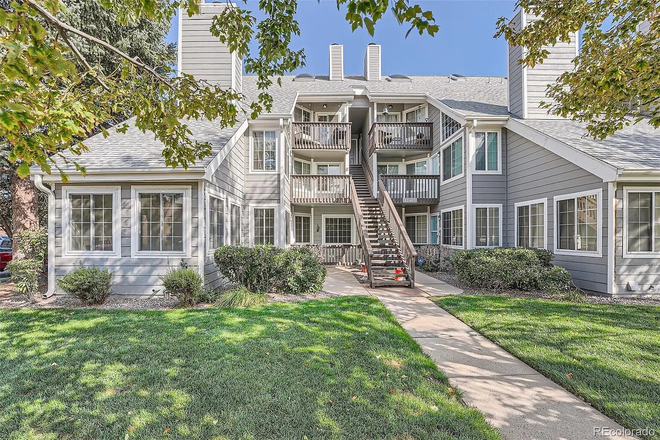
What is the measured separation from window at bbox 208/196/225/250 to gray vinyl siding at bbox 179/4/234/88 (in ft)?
16.8

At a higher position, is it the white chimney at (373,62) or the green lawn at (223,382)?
the white chimney at (373,62)

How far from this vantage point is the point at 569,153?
7105mm

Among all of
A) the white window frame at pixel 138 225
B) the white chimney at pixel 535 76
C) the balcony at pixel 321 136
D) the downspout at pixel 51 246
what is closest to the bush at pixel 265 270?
the white window frame at pixel 138 225

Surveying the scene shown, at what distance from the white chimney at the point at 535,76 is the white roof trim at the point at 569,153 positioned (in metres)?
1.08

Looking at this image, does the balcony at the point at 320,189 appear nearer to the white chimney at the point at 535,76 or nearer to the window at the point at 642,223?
the white chimney at the point at 535,76

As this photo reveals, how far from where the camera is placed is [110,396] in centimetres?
274

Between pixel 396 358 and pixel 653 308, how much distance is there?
5.81m

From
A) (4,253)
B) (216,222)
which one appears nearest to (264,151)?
(216,222)

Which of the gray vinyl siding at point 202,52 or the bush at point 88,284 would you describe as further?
the gray vinyl siding at point 202,52

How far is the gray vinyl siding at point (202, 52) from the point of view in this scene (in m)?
10.3

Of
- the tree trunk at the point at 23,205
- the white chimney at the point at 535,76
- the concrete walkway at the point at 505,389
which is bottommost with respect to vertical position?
the concrete walkway at the point at 505,389

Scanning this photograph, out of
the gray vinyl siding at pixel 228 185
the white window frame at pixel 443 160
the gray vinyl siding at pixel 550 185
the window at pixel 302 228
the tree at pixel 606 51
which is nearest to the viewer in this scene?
the tree at pixel 606 51

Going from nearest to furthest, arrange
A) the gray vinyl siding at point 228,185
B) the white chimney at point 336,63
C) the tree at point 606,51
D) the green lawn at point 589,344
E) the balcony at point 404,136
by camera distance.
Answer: the green lawn at point 589,344 → the tree at point 606,51 → the gray vinyl siding at point 228,185 → the balcony at point 404,136 → the white chimney at point 336,63

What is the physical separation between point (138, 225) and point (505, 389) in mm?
7664
